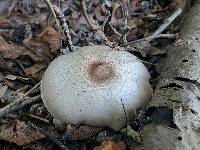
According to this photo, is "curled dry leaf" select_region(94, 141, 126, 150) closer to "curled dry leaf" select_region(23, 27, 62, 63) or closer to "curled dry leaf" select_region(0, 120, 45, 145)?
"curled dry leaf" select_region(0, 120, 45, 145)

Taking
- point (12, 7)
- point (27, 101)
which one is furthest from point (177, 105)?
point (12, 7)

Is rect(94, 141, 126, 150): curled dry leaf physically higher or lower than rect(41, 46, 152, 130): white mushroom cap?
lower

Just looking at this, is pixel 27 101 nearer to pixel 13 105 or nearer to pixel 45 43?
pixel 13 105

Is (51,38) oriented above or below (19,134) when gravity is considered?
above

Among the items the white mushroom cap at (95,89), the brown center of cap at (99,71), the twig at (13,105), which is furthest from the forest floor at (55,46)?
the brown center of cap at (99,71)

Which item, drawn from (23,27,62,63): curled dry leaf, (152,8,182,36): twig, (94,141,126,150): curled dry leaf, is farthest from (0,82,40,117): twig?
(152,8,182,36): twig

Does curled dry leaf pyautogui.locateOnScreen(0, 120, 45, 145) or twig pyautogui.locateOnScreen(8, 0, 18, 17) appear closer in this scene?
curled dry leaf pyautogui.locateOnScreen(0, 120, 45, 145)

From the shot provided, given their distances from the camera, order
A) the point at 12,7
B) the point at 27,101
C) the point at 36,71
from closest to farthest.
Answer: the point at 27,101, the point at 36,71, the point at 12,7

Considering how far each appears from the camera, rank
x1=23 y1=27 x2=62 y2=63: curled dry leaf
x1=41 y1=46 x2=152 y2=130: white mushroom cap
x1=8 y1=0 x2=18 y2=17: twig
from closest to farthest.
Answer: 1. x1=41 y1=46 x2=152 y2=130: white mushroom cap
2. x1=23 y1=27 x2=62 y2=63: curled dry leaf
3. x1=8 y1=0 x2=18 y2=17: twig
